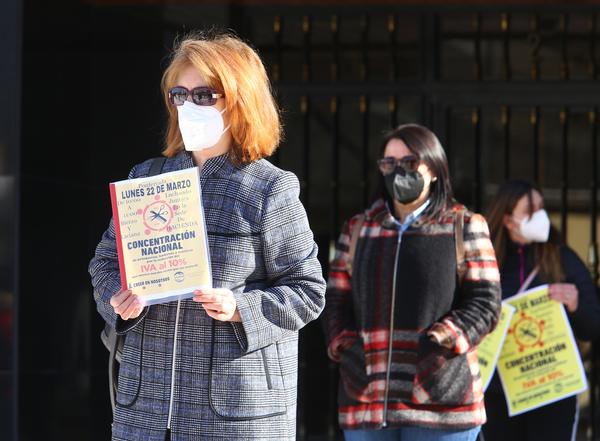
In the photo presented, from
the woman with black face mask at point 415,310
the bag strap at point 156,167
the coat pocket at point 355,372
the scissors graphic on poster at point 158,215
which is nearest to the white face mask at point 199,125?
the bag strap at point 156,167

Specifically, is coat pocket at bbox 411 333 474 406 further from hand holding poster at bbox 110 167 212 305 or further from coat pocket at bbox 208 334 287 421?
hand holding poster at bbox 110 167 212 305

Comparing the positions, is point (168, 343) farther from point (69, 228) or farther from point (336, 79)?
point (336, 79)

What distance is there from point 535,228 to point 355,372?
136 centimetres

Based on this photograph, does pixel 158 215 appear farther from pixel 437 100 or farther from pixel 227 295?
pixel 437 100

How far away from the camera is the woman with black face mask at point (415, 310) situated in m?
4.61

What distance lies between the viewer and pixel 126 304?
3143 millimetres

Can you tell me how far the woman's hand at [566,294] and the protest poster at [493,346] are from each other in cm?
23

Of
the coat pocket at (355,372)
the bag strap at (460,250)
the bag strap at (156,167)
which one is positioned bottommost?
the coat pocket at (355,372)

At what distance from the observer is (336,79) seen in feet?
25.7

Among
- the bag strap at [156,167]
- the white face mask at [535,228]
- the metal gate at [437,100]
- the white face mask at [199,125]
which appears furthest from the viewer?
→ the metal gate at [437,100]

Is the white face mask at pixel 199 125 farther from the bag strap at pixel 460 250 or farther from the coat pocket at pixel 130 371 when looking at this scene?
the bag strap at pixel 460 250

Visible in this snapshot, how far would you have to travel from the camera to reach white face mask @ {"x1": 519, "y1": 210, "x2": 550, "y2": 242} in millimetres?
5715

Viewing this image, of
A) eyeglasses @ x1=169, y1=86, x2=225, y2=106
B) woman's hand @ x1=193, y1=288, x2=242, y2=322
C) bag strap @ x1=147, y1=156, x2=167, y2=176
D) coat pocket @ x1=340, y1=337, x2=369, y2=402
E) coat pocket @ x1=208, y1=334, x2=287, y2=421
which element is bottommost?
coat pocket @ x1=340, y1=337, x2=369, y2=402

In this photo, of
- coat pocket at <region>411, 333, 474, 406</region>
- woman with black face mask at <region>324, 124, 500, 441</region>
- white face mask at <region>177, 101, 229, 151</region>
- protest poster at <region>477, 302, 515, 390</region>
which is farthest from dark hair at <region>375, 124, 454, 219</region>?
white face mask at <region>177, 101, 229, 151</region>
